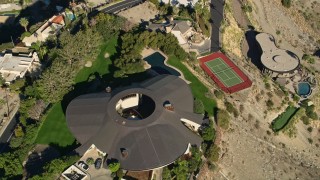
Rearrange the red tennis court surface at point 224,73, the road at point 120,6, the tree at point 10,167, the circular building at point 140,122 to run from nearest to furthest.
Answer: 1. the tree at point 10,167
2. the circular building at point 140,122
3. the red tennis court surface at point 224,73
4. the road at point 120,6

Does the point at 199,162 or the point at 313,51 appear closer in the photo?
the point at 199,162

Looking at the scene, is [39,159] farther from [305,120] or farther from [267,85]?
[305,120]

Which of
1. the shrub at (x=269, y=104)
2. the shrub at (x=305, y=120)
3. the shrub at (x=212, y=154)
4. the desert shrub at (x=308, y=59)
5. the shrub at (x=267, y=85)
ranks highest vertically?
the shrub at (x=212, y=154)

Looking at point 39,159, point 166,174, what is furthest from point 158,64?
point 39,159

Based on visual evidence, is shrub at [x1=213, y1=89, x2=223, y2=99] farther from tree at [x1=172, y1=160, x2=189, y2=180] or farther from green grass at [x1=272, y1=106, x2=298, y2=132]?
tree at [x1=172, y1=160, x2=189, y2=180]

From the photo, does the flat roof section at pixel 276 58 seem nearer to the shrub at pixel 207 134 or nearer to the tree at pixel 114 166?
the shrub at pixel 207 134

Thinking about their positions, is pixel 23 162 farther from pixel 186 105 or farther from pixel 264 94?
pixel 264 94

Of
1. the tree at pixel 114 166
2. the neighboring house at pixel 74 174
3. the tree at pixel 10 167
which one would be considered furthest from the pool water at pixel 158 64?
the tree at pixel 10 167

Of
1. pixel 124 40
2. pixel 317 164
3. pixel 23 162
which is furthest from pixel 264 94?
pixel 23 162
